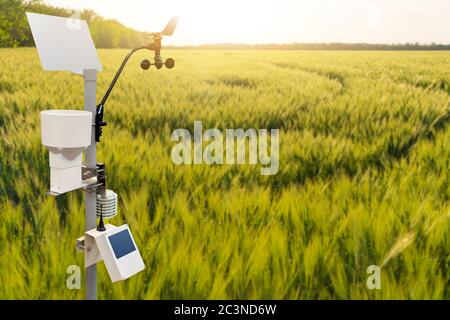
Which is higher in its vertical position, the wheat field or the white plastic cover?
the white plastic cover

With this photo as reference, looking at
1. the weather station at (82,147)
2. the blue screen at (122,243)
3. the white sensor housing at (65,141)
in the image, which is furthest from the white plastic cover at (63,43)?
the blue screen at (122,243)

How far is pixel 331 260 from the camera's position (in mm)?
1503

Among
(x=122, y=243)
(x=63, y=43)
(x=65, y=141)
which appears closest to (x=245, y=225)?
(x=122, y=243)

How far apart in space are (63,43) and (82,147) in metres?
0.30

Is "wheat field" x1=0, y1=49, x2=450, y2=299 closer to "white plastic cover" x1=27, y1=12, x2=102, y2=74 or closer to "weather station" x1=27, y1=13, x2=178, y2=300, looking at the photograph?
"weather station" x1=27, y1=13, x2=178, y2=300

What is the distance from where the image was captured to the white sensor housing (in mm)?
1216

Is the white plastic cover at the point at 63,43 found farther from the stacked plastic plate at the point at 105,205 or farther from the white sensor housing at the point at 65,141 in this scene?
the stacked plastic plate at the point at 105,205

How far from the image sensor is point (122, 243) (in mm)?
1357

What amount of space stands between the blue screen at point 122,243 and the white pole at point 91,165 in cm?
9

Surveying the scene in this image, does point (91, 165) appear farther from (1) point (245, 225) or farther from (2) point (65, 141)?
(1) point (245, 225)

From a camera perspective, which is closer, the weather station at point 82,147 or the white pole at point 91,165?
the weather station at point 82,147

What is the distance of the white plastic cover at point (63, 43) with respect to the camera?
1.26 meters

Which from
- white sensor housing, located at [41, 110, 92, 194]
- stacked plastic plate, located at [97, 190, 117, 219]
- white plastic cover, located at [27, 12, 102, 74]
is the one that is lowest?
stacked plastic plate, located at [97, 190, 117, 219]

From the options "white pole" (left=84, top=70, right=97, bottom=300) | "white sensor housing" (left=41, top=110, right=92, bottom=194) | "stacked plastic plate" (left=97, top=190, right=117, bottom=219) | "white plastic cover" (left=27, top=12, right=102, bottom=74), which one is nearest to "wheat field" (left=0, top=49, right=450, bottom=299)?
"white pole" (left=84, top=70, right=97, bottom=300)
